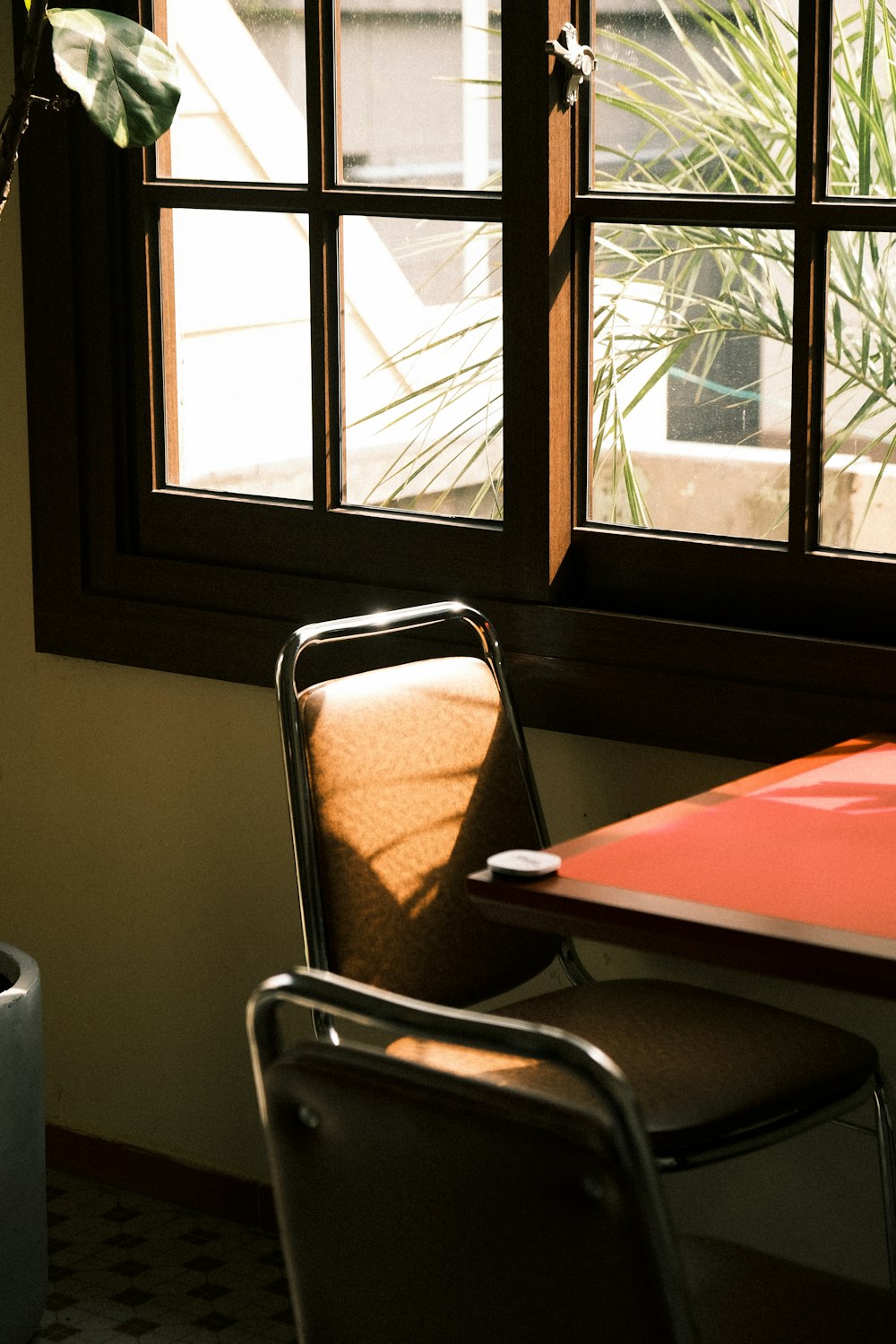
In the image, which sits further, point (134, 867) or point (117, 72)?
point (134, 867)

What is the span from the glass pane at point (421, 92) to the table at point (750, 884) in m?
0.96

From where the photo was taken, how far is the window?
2068 mm

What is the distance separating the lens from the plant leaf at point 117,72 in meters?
2.07

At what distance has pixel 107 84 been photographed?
2.09 meters

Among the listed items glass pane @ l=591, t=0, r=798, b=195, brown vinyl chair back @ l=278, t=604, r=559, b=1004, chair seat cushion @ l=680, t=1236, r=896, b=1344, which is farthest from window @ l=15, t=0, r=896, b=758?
chair seat cushion @ l=680, t=1236, r=896, b=1344

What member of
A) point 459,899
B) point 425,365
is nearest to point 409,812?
point 459,899

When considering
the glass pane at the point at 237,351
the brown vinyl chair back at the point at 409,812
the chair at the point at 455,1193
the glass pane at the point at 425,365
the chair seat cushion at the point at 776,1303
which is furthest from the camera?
the glass pane at the point at 237,351

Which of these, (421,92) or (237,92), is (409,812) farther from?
(237,92)

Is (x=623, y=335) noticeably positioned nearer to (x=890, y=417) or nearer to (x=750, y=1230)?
(x=890, y=417)

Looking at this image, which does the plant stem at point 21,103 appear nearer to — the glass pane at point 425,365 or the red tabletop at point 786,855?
the glass pane at point 425,365

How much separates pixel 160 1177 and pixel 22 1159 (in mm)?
551

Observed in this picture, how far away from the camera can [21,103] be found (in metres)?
2.10

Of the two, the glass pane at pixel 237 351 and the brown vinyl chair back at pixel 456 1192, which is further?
the glass pane at pixel 237 351

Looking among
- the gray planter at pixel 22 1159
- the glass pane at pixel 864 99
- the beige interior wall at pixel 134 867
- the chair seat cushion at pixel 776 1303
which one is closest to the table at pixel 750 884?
the chair seat cushion at pixel 776 1303
